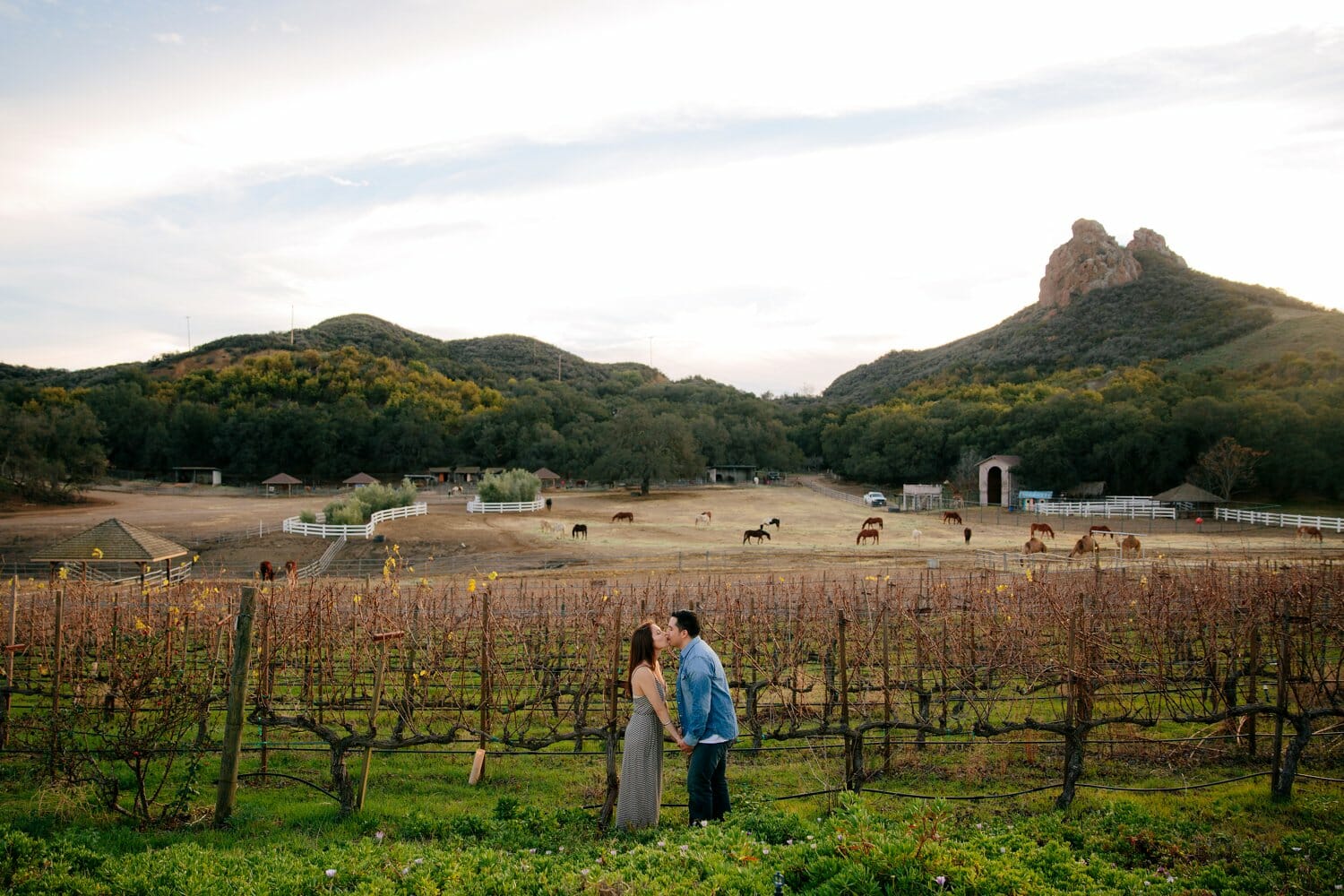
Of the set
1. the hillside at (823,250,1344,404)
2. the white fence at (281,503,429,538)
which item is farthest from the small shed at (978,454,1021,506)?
the white fence at (281,503,429,538)

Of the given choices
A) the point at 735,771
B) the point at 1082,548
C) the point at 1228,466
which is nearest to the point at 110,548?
the point at 735,771

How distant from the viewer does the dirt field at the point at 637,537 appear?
93.7 ft

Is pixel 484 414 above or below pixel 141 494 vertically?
above

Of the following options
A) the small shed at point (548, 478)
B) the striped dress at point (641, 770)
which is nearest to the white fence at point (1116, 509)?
the small shed at point (548, 478)

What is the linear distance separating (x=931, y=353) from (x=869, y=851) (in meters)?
135

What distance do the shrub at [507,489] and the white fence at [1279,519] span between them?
1466 inches

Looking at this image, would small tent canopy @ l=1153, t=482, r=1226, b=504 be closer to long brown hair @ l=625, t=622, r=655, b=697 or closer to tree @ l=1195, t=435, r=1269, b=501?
tree @ l=1195, t=435, r=1269, b=501

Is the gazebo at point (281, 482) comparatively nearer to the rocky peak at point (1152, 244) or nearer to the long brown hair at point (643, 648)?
the long brown hair at point (643, 648)

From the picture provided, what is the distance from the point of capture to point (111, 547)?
2164cm

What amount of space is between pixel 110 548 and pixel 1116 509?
147ft

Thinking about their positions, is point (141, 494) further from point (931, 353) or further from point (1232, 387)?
point (931, 353)

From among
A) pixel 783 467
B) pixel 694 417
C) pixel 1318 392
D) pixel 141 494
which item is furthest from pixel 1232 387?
pixel 141 494

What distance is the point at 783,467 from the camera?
249ft

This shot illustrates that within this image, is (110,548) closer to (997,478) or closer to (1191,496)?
(1191,496)
